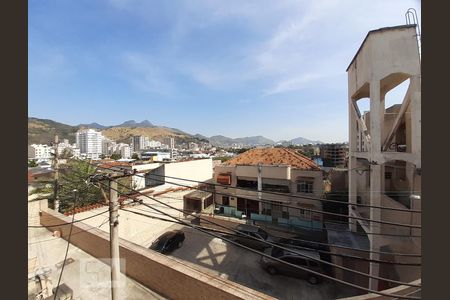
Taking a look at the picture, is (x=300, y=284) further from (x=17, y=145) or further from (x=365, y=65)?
(x=17, y=145)

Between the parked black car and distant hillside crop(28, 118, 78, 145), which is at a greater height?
distant hillside crop(28, 118, 78, 145)

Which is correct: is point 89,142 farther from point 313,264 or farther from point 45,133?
point 313,264

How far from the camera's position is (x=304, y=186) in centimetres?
1730

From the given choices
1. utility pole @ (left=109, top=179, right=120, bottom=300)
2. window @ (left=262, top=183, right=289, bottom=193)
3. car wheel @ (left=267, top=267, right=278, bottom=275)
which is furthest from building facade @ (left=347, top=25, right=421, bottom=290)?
utility pole @ (left=109, top=179, right=120, bottom=300)

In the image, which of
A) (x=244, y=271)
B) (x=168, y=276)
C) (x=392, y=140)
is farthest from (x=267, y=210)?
(x=168, y=276)

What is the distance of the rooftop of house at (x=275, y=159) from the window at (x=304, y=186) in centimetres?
133

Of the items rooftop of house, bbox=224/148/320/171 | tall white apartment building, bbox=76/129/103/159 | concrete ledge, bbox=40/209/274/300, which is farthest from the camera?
tall white apartment building, bbox=76/129/103/159

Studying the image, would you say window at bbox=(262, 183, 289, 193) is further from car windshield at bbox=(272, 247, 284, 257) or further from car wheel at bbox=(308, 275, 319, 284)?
car wheel at bbox=(308, 275, 319, 284)

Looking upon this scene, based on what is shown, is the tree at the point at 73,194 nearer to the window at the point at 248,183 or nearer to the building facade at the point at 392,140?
the window at the point at 248,183

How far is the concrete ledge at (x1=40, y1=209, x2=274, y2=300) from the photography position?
494cm

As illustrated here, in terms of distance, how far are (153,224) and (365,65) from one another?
14707mm

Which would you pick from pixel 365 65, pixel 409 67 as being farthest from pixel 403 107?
pixel 365 65

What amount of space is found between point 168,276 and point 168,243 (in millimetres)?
7283

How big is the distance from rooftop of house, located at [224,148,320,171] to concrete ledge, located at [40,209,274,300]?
1405 centimetres
